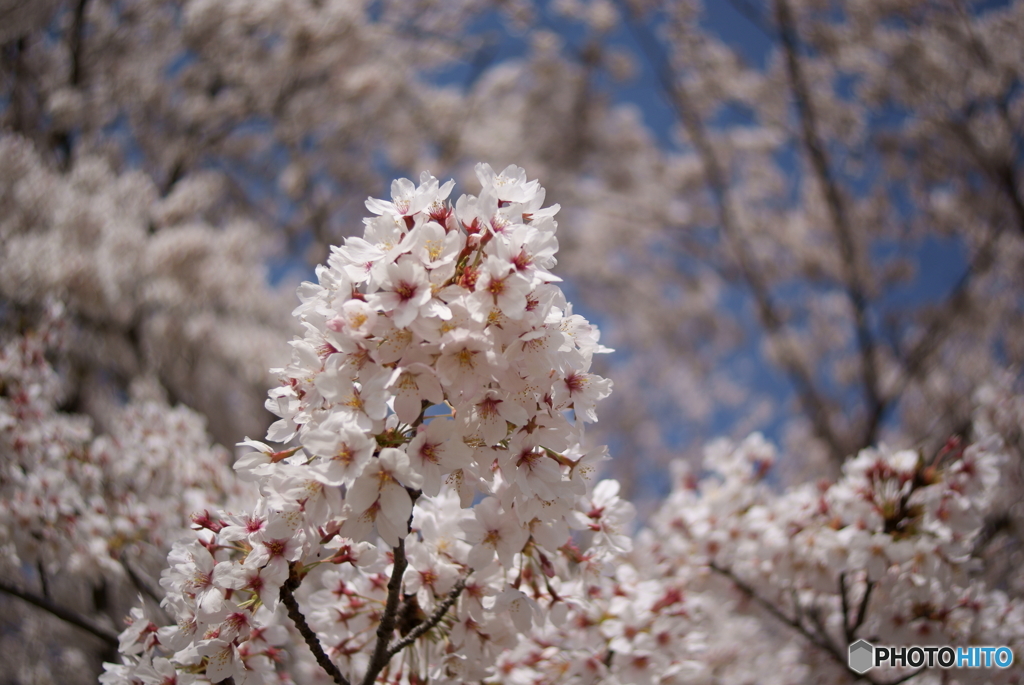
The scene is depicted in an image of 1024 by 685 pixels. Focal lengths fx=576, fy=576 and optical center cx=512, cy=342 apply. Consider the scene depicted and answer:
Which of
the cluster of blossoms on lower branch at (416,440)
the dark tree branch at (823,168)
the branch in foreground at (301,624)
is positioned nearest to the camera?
the cluster of blossoms on lower branch at (416,440)

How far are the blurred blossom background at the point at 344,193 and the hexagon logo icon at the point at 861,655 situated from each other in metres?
0.86

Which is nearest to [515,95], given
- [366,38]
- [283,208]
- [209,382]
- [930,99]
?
[366,38]

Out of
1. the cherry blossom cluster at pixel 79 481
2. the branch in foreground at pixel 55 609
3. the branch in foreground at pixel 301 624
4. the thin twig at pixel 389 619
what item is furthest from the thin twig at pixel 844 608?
the branch in foreground at pixel 55 609

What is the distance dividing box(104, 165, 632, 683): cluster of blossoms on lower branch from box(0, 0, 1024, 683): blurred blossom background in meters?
1.22

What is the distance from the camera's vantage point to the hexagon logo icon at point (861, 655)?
2.33m

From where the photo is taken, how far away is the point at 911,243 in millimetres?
8156

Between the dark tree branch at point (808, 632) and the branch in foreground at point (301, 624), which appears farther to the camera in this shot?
the dark tree branch at point (808, 632)

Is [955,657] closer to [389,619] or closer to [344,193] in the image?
[389,619]

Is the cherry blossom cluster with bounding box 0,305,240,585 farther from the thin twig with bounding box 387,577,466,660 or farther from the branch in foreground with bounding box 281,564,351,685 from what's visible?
the thin twig with bounding box 387,577,466,660

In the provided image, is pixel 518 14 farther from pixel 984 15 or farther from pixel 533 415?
pixel 533 415

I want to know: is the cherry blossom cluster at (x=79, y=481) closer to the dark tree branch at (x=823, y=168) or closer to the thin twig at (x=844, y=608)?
the thin twig at (x=844, y=608)

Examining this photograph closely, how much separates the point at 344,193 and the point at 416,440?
27.5 ft

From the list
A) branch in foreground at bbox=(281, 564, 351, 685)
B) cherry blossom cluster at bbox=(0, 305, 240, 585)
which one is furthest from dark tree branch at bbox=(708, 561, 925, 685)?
cherry blossom cluster at bbox=(0, 305, 240, 585)

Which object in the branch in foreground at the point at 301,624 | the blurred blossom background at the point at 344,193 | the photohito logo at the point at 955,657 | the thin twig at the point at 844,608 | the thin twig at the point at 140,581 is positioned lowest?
the branch in foreground at the point at 301,624
